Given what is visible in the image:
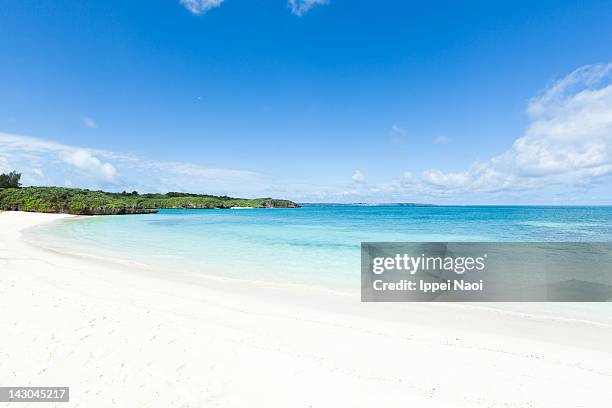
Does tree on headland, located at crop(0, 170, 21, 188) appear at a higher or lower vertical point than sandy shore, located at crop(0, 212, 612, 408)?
higher

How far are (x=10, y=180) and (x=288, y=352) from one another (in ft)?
392

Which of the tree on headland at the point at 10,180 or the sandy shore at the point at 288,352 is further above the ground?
the tree on headland at the point at 10,180

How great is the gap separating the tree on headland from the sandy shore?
108 m

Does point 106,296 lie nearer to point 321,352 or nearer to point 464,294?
point 321,352

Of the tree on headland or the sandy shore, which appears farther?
the tree on headland

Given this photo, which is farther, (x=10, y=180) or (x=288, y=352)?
(x=10, y=180)

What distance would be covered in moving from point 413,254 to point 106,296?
56.4ft

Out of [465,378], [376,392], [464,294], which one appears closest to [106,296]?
[376,392]

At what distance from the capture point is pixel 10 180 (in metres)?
86.8

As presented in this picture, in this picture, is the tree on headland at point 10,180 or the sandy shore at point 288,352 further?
the tree on headland at point 10,180

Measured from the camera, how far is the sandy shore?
4.16m

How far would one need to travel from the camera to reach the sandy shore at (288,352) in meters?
4.16

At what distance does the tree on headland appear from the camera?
83.9m

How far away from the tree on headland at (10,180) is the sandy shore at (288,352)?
108 metres
